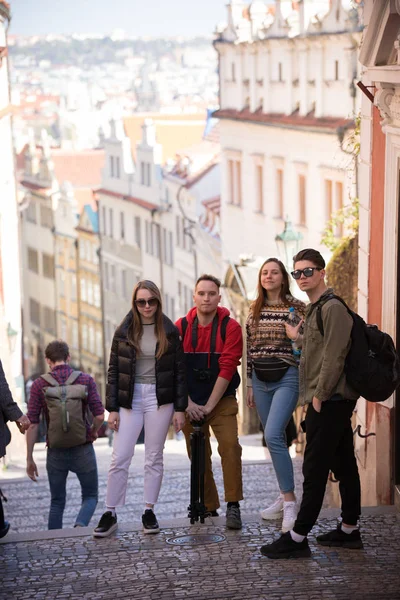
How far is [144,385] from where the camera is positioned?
8.04 m

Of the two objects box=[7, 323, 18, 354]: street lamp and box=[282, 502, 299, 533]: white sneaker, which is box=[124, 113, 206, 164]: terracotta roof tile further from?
box=[282, 502, 299, 533]: white sneaker

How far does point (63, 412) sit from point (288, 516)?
1945mm

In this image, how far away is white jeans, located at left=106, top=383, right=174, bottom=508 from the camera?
8047 mm

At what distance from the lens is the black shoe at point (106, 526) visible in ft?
26.4

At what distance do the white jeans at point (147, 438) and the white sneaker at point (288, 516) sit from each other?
0.85 m

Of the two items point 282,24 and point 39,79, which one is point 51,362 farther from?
point 39,79

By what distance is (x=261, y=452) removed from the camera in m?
19.1

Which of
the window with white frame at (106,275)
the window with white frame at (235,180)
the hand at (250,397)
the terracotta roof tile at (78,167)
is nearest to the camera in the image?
the hand at (250,397)

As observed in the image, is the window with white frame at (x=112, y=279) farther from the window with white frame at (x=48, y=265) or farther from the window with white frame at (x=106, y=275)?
the window with white frame at (x=48, y=265)

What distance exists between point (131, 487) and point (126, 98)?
166463 mm

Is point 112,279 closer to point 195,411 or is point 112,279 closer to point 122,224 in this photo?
point 122,224

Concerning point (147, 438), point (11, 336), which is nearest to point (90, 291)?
point (11, 336)

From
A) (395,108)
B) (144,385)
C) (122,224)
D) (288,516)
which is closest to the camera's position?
(288,516)

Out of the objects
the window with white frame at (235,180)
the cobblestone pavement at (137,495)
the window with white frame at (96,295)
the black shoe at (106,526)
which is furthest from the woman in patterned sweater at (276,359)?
the window with white frame at (96,295)
